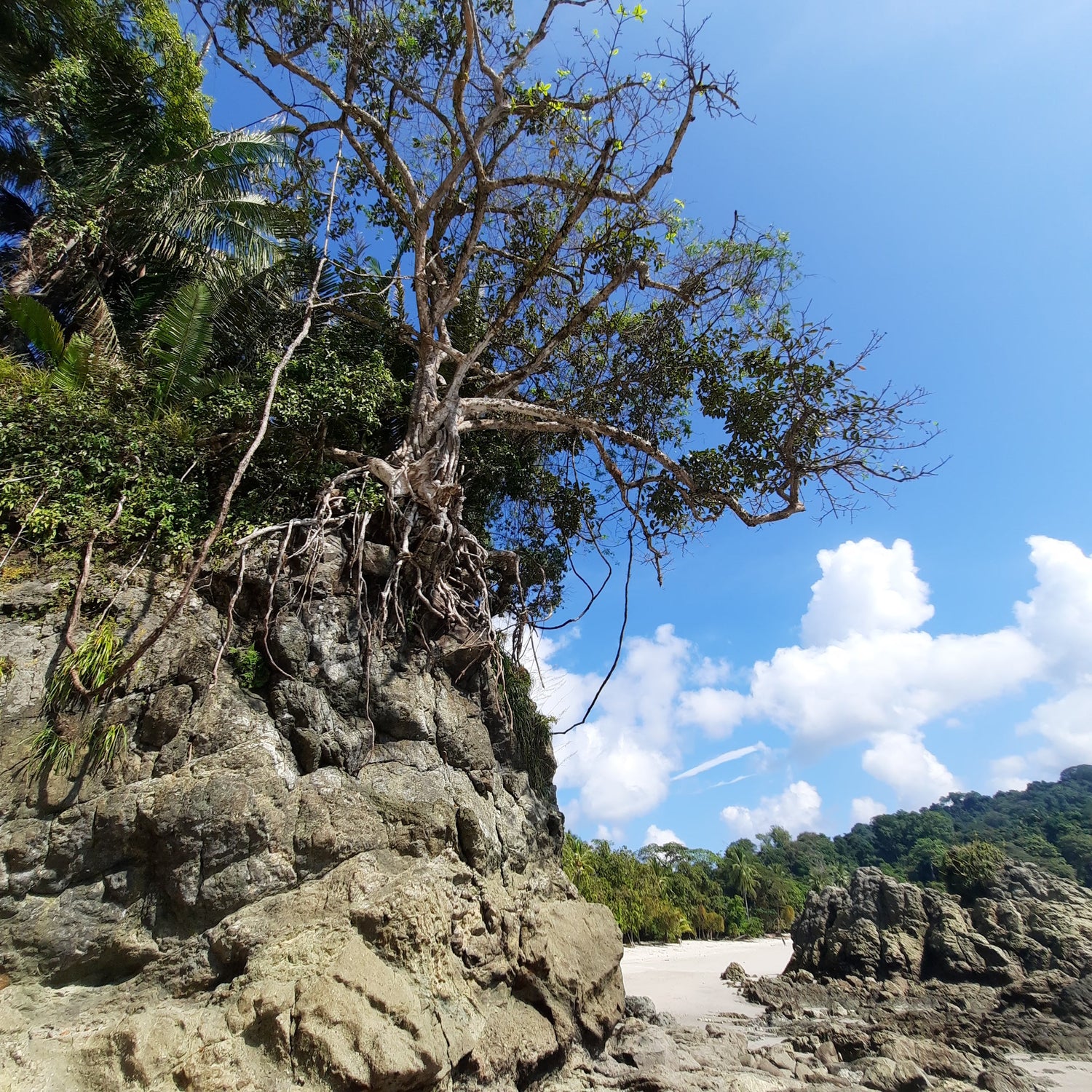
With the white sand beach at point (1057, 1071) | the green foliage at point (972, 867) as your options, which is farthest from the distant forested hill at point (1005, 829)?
the white sand beach at point (1057, 1071)

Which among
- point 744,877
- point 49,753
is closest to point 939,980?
point 49,753

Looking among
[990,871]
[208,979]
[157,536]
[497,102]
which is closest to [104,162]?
[497,102]

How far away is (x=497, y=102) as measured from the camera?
729 cm

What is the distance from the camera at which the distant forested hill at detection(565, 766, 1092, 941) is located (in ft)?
98.2

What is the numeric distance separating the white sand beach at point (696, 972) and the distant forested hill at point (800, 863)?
257cm

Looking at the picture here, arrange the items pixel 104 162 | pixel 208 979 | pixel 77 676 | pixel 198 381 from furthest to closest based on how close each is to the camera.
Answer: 1. pixel 104 162
2. pixel 198 381
3. pixel 77 676
4. pixel 208 979

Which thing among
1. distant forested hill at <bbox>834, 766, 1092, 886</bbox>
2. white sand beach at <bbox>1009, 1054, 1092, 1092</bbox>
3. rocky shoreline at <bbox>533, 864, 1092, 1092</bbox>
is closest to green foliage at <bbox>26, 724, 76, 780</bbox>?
rocky shoreline at <bbox>533, 864, 1092, 1092</bbox>

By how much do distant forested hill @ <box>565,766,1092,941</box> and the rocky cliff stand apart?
15.4m

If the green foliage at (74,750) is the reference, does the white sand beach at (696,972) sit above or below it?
below

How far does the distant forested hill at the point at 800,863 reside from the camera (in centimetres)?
2993

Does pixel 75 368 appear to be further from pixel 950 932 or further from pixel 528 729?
pixel 950 932

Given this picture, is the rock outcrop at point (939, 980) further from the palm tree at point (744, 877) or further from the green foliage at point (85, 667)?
the palm tree at point (744, 877)

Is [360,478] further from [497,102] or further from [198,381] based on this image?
[497,102]

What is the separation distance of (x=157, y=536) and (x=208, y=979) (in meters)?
3.51
